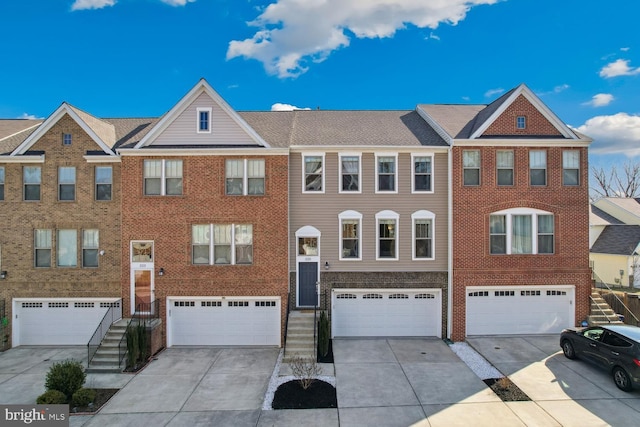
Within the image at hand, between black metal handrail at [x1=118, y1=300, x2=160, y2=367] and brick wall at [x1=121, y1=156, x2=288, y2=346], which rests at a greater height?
brick wall at [x1=121, y1=156, x2=288, y2=346]

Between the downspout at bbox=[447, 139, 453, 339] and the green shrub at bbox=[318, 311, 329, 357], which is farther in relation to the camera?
the downspout at bbox=[447, 139, 453, 339]

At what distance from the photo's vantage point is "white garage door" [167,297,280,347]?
47.5 ft

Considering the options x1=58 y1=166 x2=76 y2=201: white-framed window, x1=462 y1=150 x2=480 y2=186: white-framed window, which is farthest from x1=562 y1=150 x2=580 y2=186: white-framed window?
x1=58 y1=166 x2=76 y2=201: white-framed window

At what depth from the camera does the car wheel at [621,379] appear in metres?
10.0

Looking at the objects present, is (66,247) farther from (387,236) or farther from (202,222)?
(387,236)

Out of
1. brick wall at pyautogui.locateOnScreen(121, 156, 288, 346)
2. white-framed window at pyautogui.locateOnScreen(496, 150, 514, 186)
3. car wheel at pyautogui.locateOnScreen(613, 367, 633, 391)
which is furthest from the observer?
white-framed window at pyautogui.locateOnScreen(496, 150, 514, 186)

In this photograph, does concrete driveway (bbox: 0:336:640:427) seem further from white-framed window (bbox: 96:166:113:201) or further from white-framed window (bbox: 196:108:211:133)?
white-framed window (bbox: 196:108:211:133)

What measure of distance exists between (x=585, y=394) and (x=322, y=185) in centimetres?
1089

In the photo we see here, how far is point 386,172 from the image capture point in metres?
15.0

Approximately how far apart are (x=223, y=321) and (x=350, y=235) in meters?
6.32

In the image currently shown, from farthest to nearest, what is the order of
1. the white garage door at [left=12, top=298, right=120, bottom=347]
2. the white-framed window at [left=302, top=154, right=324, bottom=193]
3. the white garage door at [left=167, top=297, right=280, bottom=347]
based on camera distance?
the white-framed window at [left=302, top=154, right=324, bottom=193], the white garage door at [left=12, top=298, right=120, bottom=347], the white garage door at [left=167, top=297, right=280, bottom=347]

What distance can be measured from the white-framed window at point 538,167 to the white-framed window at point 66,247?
19.3 m

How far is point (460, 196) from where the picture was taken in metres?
14.7

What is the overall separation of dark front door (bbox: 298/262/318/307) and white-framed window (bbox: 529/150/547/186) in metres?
9.82
